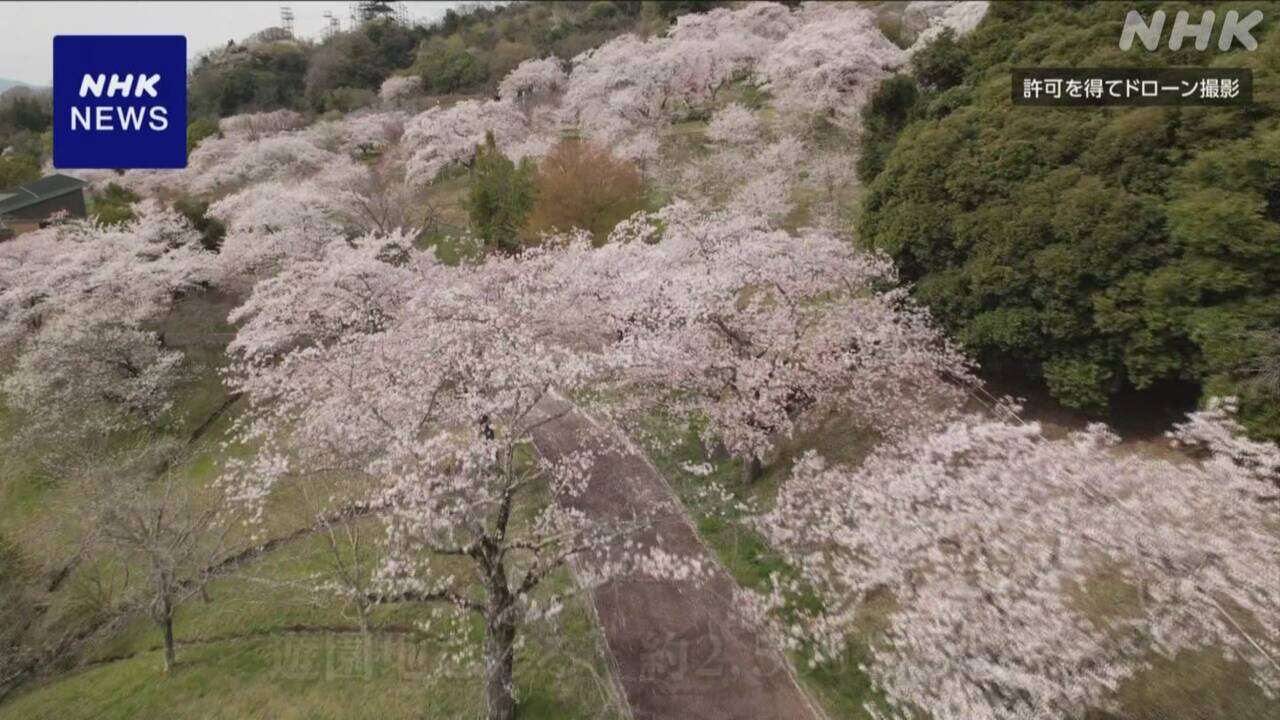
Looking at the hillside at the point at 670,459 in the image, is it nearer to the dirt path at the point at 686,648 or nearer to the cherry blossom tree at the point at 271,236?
the dirt path at the point at 686,648

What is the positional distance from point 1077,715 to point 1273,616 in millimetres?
2716

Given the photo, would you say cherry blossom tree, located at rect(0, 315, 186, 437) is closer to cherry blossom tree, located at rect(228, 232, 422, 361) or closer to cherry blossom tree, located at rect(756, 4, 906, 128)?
cherry blossom tree, located at rect(228, 232, 422, 361)

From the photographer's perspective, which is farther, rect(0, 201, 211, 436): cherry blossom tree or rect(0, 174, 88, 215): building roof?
rect(0, 174, 88, 215): building roof

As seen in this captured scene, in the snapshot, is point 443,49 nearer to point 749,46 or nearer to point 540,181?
point 749,46

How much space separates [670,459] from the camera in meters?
16.7

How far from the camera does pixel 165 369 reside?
70.2 feet

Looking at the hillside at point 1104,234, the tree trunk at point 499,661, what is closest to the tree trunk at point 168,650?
the tree trunk at point 499,661

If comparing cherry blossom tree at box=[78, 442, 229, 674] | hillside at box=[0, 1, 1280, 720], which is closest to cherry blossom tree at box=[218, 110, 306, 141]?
hillside at box=[0, 1, 1280, 720]

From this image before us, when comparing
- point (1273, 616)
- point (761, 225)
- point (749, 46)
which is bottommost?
point (1273, 616)

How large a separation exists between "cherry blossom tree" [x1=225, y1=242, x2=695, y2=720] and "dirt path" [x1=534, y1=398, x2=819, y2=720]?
0.86 metres

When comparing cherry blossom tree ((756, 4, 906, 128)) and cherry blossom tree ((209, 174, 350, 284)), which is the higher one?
cherry blossom tree ((756, 4, 906, 128))

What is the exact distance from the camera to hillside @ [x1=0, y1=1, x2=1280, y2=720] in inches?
328

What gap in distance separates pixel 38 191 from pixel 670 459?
176ft

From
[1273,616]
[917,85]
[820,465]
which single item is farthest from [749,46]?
[1273,616]
